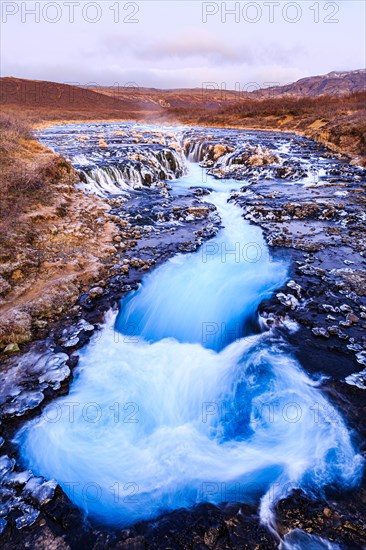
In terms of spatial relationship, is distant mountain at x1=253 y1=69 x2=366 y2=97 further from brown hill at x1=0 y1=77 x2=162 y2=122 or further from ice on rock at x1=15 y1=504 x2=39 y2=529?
ice on rock at x1=15 y1=504 x2=39 y2=529

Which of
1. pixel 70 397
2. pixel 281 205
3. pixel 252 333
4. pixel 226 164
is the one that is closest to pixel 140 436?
pixel 70 397

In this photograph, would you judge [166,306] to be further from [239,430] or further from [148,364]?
[239,430]

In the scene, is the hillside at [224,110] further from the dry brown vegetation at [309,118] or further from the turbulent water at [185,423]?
the turbulent water at [185,423]

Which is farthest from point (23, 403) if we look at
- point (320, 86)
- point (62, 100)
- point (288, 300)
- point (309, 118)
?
point (320, 86)

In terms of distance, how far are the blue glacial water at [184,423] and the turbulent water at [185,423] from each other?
14 mm

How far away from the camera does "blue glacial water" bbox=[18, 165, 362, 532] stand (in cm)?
367

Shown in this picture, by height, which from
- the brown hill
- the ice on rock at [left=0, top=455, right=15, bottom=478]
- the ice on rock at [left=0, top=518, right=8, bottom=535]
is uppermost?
the brown hill

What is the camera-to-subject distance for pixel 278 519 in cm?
321

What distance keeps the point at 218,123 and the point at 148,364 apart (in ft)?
133

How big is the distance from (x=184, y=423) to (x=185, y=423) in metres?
0.02

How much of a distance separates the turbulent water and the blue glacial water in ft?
0.05

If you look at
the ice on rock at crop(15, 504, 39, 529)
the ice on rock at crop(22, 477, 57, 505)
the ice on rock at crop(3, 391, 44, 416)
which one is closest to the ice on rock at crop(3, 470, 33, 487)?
the ice on rock at crop(22, 477, 57, 505)

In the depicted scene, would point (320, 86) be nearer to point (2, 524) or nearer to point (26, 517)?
point (26, 517)

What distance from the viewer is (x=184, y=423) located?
4.62 meters
